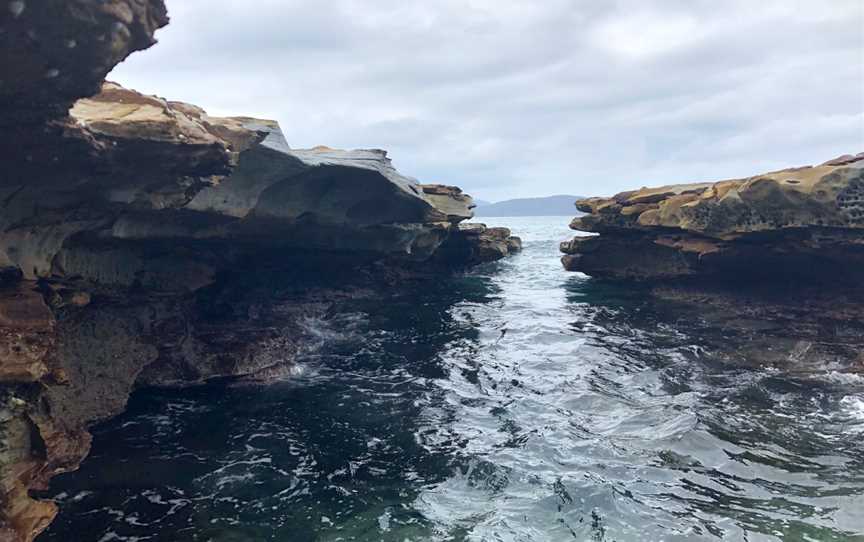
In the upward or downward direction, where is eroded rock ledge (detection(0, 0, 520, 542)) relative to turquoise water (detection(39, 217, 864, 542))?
upward

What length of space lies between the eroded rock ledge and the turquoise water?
3.31ft

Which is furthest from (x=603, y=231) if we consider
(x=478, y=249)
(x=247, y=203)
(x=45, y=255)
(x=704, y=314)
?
(x=45, y=255)

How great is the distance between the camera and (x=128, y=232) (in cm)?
1147

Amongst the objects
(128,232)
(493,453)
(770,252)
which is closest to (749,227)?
(770,252)

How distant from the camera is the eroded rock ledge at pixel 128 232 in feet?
20.9

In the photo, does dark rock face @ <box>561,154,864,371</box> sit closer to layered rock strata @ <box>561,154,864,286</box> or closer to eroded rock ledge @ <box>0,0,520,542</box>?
layered rock strata @ <box>561,154,864,286</box>

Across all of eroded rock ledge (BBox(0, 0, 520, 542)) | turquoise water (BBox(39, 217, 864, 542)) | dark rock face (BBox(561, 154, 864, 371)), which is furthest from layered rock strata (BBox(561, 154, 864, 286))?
eroded rock ledge (BBox(0, 0, 520, 542))

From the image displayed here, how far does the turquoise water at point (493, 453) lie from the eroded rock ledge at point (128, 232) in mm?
1009

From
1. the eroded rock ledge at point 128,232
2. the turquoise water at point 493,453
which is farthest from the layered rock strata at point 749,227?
the eroded rock ledge at point 128,232

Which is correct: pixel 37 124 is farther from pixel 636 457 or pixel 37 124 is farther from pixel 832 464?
pixel 832 464

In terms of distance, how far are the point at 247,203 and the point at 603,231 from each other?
57.0ft

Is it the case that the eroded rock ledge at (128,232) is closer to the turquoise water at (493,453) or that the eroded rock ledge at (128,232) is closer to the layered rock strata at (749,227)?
the turquoise water at (493,453)

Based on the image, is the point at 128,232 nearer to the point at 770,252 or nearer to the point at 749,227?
the point at 749,227

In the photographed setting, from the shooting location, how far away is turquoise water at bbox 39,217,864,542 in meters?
7.93
